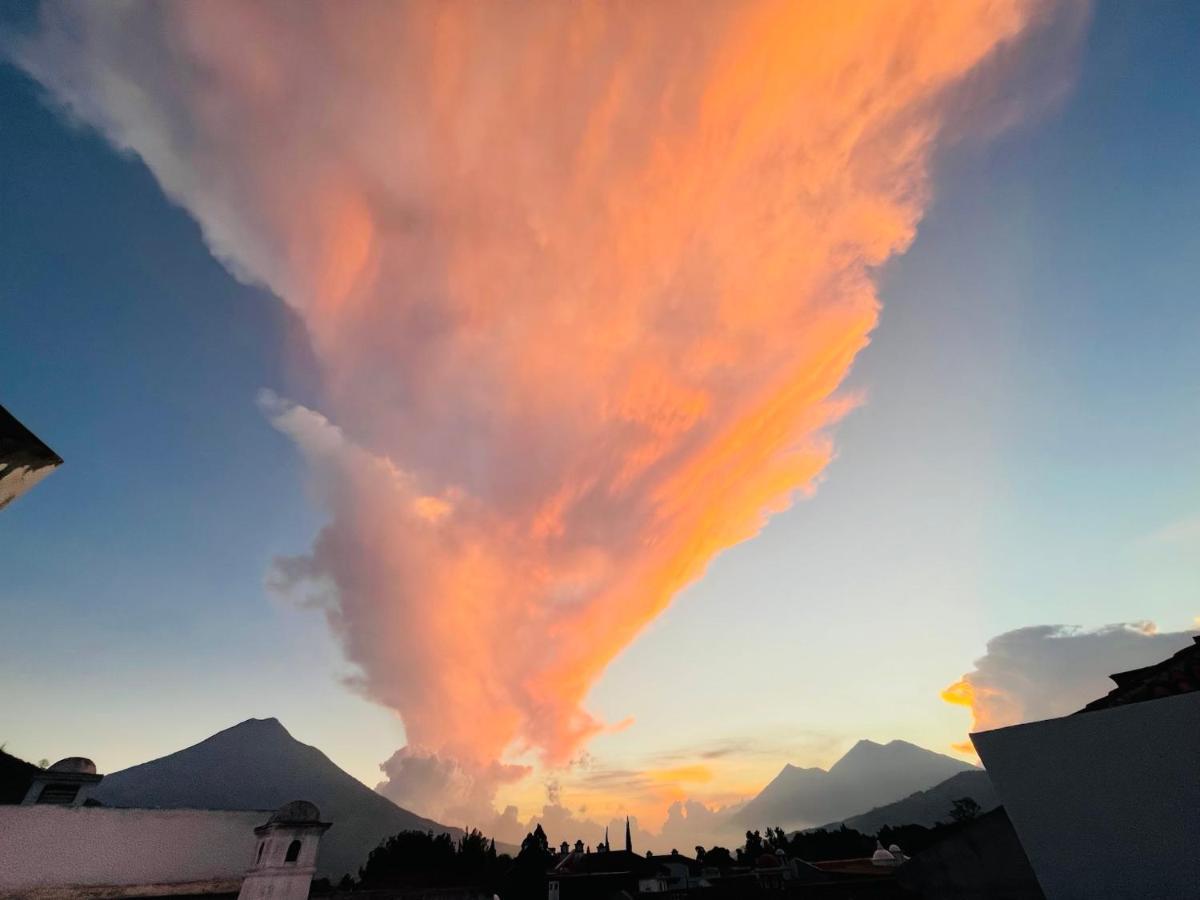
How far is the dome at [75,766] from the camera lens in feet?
89.9

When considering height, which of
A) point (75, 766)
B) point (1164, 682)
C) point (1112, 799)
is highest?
point (75, 766)

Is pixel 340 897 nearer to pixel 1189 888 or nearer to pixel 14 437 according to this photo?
pixel 14 437

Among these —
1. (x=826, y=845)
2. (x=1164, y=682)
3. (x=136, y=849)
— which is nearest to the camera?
(x=1164, y=682)

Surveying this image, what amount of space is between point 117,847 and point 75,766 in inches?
230

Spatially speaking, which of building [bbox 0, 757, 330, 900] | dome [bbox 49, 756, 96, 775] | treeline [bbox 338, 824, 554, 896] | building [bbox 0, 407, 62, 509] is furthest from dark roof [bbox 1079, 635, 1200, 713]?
treeline [bbox 338, 824, 554, 896]

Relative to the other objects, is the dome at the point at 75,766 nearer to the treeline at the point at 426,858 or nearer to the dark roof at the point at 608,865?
the treeline at the point at 426,858

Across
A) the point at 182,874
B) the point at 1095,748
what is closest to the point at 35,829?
the point at 182,874

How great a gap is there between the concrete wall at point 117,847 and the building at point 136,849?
0.13 feet

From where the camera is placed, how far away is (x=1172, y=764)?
9336mm

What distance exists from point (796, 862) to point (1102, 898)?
5971 centimetres

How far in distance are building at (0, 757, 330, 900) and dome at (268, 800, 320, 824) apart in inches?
1.8

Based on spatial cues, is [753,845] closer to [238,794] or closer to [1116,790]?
[1116,790]

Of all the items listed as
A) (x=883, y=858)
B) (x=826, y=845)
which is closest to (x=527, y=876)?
(x=883, y=858)

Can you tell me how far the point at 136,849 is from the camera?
25.8 meters
